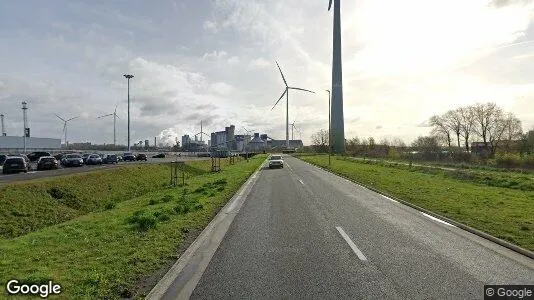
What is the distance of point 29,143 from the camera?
365ft

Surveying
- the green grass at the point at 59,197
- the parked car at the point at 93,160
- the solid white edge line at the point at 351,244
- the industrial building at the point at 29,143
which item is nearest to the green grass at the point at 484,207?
the solid white edge line at the point at 351,244

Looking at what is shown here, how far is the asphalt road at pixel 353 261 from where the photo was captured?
5961 mm

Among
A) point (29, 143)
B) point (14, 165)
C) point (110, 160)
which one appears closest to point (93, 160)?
point (110, 160)

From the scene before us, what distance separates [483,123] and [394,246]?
93.2 meters

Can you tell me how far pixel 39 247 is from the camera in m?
9.33

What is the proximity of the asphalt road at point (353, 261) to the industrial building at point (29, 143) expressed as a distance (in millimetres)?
102612

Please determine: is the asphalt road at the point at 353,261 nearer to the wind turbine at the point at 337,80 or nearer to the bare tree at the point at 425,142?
the wind turbine at the point at 337,80

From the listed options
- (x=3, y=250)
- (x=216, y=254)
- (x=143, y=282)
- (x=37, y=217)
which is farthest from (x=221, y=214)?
(x=37, y=217)

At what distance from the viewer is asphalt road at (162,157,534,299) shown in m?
5.96

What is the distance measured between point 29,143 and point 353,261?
124522 mm

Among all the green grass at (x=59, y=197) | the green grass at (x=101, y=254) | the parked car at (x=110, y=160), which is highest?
the parked car at (x=110, y=160)

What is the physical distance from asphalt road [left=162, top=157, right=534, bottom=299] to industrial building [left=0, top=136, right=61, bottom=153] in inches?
4040

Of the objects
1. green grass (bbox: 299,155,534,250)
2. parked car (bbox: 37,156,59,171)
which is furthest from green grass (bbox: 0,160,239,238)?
green grass (bbox: 299,155,534,250)

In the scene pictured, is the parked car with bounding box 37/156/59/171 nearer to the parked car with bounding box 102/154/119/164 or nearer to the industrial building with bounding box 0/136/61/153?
the parked car with bounding box 102/154/119/164
